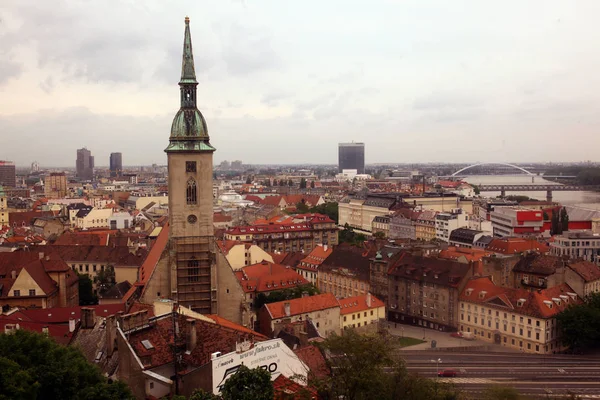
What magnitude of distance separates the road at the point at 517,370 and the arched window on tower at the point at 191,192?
21.8m

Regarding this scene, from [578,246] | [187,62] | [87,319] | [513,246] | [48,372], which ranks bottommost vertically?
[578,246]

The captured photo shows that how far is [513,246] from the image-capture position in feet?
347

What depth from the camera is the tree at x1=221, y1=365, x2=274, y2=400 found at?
2492cm

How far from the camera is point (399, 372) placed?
3138cm

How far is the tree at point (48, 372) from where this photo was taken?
24.7 meters

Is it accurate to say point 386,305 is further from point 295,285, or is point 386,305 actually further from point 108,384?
point 108,384

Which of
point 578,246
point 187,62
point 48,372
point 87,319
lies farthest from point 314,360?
point 578,246

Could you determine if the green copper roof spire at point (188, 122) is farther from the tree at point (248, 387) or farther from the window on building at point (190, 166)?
the tree at point (248, 387)

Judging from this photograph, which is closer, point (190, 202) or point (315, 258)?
point (190, 202)

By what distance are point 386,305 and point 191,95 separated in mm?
42585

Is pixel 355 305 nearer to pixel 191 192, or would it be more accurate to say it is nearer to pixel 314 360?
pixel 191 192

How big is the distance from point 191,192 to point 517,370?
32676mm

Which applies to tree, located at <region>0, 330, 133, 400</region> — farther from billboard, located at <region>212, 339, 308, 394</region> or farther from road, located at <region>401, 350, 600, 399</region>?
road, located at <region>401, 350, 600, 399</region>

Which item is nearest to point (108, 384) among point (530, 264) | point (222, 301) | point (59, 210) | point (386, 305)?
point (222, 301)
